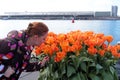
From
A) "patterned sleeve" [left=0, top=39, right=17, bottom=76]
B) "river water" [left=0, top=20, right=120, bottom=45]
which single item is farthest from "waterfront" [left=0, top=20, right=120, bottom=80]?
"patterned sleeve" [left=0, top=39, right=17, bottom=76]

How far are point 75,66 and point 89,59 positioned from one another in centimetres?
12

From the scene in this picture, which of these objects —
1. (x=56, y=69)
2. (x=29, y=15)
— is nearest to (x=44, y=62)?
(x=56, y=69)

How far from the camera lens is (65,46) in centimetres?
242

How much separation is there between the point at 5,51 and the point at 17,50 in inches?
3.8

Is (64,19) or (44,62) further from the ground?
(44,62)

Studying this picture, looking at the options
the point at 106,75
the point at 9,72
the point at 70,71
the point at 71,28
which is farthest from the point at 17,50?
the point at 71,28

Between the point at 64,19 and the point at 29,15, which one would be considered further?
the point at 64,19

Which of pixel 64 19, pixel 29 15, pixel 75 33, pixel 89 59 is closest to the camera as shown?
pixel 89 59

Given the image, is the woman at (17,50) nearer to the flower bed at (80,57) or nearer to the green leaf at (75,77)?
the flower bed at (80,57)

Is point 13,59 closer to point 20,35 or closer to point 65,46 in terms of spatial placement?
point 20,35

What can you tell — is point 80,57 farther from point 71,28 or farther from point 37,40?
point 71,28

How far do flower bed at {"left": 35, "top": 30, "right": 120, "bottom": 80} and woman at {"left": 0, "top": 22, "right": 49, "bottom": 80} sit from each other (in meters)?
0.12

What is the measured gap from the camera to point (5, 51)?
8.14 ft

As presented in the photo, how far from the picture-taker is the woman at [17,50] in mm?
2455
